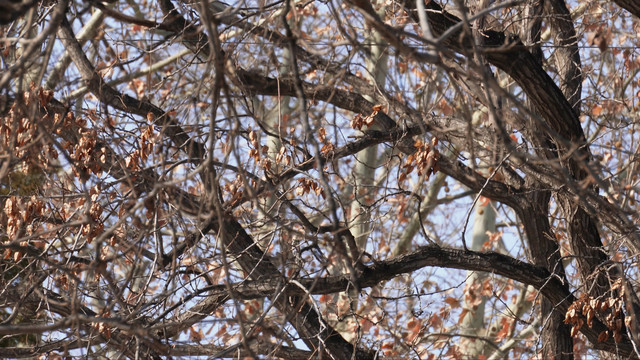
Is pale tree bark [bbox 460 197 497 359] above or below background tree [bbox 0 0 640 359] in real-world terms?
above

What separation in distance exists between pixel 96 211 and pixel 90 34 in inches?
159

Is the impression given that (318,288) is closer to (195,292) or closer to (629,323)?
(195,292)

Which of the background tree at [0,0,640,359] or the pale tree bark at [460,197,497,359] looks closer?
the background tree at [0,0,640,359]

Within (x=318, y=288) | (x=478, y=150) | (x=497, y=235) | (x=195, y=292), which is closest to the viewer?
(x=195, y=292)

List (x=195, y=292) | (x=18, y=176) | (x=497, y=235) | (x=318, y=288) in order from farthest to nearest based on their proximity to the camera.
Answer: (x=497, y=235) → (x=18, y=176) → (x=318, y=288) → (x=195, y=292)

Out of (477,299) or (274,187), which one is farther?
(477,299)

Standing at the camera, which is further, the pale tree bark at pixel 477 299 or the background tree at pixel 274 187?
the pale tree bark at pixel 477 299

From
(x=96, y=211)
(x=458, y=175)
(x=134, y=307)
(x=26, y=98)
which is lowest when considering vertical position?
(x=134, y=307)

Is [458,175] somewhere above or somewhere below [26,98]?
above

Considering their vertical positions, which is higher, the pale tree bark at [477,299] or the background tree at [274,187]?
the pale tree bark at [477,299]

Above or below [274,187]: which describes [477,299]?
above

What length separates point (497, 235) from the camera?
10016 millimetres

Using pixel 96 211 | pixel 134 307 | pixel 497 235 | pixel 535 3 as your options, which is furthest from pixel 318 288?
pixel 497 235

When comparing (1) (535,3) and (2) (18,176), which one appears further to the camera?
(2) (18,176)
